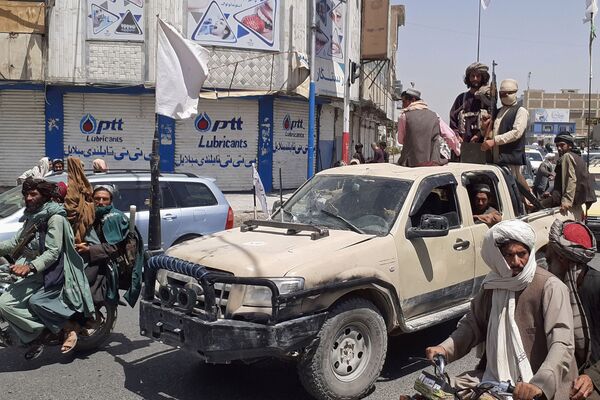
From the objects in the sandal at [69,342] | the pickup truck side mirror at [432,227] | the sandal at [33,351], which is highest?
the pickup truck side mirror at [432,227]

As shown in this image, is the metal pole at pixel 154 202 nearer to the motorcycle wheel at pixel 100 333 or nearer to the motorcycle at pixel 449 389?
the motorcycle wheel at pixel 100 333

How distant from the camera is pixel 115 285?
5.74 m

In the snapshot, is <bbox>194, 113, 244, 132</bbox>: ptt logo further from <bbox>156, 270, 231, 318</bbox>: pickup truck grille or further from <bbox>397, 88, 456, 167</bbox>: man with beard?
<bbox>156, 270, 231, 318</bbox>: pickup truck grille

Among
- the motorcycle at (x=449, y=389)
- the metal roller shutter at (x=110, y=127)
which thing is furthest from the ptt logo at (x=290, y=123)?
the motorcycle at (x=449, y=389)

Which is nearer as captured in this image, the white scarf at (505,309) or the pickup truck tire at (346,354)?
the white scarf at (505,309)

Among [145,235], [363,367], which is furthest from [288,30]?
[363,367]

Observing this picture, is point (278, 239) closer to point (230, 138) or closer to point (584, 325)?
point (584, 325)

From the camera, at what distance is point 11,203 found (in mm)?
8164

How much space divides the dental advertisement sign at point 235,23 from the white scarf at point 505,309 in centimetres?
1714

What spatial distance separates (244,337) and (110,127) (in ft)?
54.6

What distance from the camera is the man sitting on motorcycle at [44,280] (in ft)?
17.1

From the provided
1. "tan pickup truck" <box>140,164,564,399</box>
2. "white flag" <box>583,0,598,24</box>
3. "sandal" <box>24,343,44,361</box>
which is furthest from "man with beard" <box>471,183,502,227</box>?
"white flag" <box>583,0,598,24</box>

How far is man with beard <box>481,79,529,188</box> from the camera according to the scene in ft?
23.9

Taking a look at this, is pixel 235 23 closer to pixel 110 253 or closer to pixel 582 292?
pixel 110 253
